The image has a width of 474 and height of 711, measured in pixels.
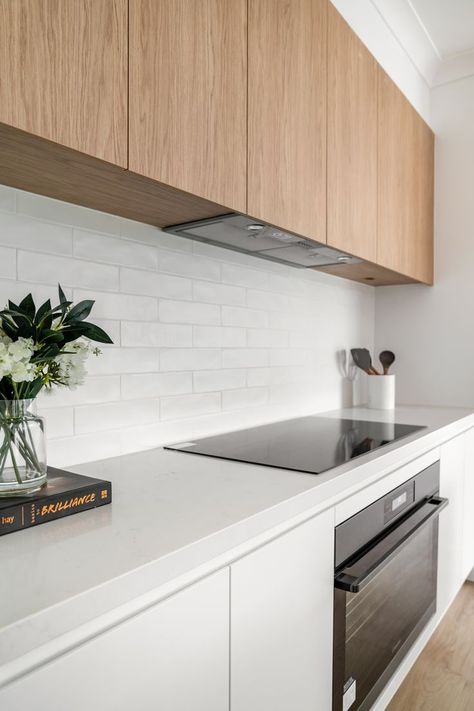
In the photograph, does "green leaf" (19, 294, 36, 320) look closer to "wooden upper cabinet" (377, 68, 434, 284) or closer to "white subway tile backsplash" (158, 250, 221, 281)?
"white subway tile backsplash" (158, 250, 221, 281)

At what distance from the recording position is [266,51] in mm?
1378

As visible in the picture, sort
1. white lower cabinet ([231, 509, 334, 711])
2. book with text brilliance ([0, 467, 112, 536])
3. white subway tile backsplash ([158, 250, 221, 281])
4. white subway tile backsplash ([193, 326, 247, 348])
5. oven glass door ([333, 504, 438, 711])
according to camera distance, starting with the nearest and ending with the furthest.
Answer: book with text brilliance ([0, 467, 112, 536])
white lower cabinet ([231, 509, 334, 711])
oven glass door ([333, 504, 438, 711])
white subway tile backsplash ([158, 250, 221, 281])
white subway tile backsplash ([193, 326, 247, 348])

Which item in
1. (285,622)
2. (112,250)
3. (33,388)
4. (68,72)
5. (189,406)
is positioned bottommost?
(285,622)

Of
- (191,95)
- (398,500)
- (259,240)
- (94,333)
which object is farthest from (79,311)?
(398,500)

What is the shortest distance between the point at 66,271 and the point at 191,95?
0.51m

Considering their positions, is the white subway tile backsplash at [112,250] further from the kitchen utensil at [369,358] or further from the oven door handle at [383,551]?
the kitchen utensil at [369,358]

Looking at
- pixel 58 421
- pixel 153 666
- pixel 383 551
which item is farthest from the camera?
pixel 383 551

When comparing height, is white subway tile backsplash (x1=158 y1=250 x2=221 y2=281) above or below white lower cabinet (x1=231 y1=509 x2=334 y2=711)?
above

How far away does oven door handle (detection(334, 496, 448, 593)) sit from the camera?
1.20 meters

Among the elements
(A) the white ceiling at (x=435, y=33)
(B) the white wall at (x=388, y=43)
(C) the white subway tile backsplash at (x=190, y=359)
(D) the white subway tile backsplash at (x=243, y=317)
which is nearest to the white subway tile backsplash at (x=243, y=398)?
(C) the white subway tile backsplash at (x=190, y=359)

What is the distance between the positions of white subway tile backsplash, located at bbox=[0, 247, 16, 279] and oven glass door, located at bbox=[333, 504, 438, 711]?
1049mm

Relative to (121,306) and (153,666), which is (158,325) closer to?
(121,306)

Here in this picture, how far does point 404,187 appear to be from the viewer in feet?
7.72

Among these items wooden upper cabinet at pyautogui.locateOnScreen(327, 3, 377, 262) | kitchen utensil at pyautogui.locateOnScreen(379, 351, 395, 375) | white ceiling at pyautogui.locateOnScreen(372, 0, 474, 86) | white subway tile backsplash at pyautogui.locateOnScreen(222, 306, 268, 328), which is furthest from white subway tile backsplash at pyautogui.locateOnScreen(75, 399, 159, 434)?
white ceiling at pyautogui.locateOnScreen(372, 0, 474, 86)
